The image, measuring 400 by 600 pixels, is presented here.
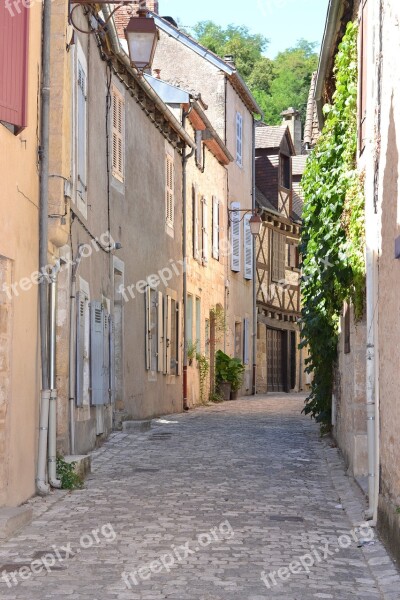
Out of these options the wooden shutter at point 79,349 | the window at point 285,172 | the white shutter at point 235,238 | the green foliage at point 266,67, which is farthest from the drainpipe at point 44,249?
the green foliage at point 266,67

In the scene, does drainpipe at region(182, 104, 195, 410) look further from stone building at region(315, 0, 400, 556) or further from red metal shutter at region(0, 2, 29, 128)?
red metal shutter at region(0, 2, 29, 128)

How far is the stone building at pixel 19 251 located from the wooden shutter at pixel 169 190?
34.8ft

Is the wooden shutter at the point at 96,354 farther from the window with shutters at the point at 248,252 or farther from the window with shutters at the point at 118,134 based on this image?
the window with shutters at the point at 248,252

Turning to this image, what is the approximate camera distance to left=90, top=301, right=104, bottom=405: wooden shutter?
1313 cm

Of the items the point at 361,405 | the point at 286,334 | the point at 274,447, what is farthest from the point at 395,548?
the point at 286,334

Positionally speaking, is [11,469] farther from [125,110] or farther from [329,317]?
[125,110]

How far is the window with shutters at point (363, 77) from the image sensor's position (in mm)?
10437

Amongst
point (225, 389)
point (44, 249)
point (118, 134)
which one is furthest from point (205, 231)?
point (44, 249)

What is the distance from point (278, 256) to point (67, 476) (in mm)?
24988

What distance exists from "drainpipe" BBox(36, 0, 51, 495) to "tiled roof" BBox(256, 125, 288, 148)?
2465cm

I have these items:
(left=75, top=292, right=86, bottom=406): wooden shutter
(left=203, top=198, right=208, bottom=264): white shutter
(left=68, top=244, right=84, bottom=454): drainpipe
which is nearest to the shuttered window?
(left=203, top=198, right=208, bottom=264): white shutter

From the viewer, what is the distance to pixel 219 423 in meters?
17.9

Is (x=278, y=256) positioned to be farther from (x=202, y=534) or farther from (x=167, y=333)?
(x=202, y=534)

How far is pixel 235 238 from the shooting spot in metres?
29.2
